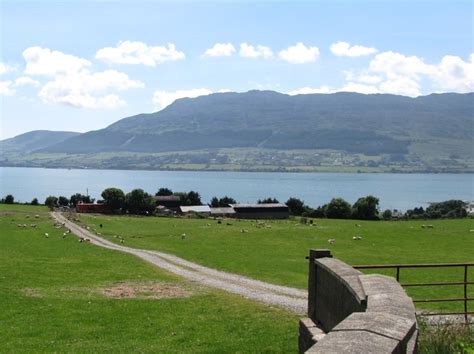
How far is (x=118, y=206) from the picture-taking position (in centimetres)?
11019

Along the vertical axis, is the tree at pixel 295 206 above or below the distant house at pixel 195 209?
above

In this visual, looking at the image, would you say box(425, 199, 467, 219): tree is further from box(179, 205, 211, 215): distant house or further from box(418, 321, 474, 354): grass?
box(418, 321, 474, 354): grass

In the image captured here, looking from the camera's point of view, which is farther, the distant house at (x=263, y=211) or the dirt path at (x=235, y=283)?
the distant house at (x=263, y=211)

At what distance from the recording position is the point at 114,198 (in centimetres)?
10894

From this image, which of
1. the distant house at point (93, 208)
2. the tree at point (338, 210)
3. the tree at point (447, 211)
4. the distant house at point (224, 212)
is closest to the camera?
the tree at point (338, 210)

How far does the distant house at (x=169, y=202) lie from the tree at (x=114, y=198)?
15.6 metres

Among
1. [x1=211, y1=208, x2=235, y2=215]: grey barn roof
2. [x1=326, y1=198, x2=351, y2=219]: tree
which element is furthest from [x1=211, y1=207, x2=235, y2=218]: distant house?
[x1=326, y1=198, x2=351, y2=219]: tree

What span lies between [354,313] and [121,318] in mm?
14047

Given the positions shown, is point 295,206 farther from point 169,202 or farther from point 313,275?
point 313,275

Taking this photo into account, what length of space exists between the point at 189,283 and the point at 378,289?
67.2ft

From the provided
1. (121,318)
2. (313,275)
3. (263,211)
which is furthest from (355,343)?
(263,211)

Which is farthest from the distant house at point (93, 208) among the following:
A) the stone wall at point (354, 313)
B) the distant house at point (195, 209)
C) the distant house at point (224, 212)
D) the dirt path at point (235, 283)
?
the stone wall at point (354, 313)

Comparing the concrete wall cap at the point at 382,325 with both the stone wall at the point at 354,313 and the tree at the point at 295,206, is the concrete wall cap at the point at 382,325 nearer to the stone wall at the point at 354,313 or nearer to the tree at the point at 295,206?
the stone wall at the point at 354,313

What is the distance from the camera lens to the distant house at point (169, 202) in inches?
4936
